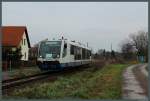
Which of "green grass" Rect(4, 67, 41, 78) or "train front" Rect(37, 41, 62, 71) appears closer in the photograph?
"green grass" Rect(4, 67, 41, 78)

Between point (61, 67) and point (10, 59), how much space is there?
1352 centimetres

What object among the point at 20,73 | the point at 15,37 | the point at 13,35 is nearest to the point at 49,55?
the point at 20,73

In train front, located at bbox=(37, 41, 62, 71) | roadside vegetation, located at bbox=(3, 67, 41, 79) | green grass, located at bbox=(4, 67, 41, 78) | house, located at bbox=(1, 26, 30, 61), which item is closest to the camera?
roadside vegetation, located at bbox=(3, 67, 41, 79)

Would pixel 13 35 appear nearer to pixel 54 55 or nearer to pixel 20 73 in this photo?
pixel 20 73

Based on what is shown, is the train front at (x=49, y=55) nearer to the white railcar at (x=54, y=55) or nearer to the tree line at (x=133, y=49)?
the white railcar at (x=54, y=55)

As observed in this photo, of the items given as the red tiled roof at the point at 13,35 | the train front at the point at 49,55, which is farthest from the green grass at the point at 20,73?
the red tiled roof at the point at 13,35

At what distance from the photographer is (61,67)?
27094mm

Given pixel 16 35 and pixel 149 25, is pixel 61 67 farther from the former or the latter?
pixel 16 35

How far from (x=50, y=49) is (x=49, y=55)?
56 cm

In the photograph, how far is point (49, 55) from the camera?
90.3ft

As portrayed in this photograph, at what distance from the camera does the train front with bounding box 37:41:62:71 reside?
2695cm

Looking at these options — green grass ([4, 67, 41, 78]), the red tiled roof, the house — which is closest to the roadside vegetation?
green grass ([4, 67, 41, 78])

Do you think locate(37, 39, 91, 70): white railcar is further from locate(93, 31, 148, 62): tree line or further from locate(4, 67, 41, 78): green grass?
locate(93, 31, 148, 62): tree line

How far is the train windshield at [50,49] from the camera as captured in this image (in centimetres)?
2747
